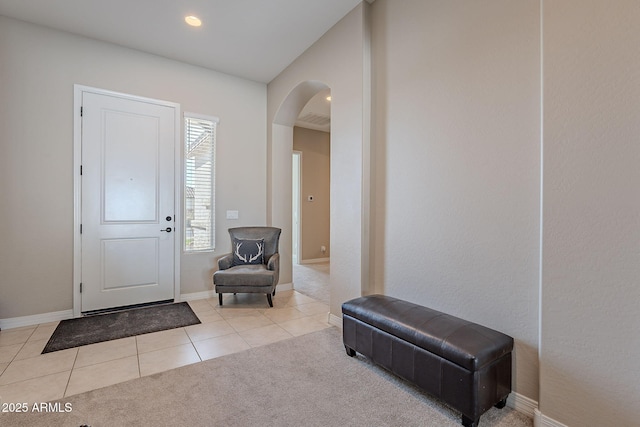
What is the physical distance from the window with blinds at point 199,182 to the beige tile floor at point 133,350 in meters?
0.97

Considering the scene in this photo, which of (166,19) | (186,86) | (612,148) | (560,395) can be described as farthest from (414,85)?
(186,86)

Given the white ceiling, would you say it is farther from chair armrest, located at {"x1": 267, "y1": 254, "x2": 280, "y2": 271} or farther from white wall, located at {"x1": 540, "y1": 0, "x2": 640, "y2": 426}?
chair armrest, located at {"x1": 267, "y1": 254, "x2": 280, "y2": 271}

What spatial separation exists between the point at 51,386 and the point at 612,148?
3571 millimetres

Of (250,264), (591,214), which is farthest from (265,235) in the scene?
(591,214)

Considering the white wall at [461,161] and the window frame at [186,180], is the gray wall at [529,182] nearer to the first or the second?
Result: the white wall at [461,161]

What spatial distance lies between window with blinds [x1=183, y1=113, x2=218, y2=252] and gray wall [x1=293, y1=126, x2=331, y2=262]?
107 inches

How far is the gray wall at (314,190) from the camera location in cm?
669

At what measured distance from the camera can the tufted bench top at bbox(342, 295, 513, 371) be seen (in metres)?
1.62

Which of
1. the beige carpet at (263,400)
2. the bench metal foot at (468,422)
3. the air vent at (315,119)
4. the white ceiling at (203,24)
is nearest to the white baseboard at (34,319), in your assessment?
the beige carpet at (263,400)

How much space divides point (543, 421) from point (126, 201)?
4233 millimetres

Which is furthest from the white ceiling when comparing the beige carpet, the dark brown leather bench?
the beige carpet

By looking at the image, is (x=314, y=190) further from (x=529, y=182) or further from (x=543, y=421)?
(x=543, y=421)

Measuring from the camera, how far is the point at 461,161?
212 cm

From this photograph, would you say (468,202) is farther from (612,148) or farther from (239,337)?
(239,337)
